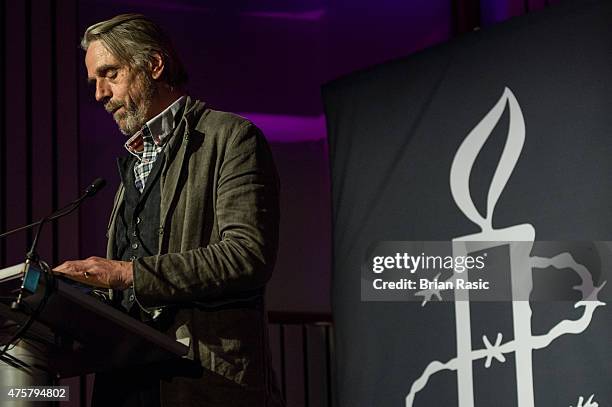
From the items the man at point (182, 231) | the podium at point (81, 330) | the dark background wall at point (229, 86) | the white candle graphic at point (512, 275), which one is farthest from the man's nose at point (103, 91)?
the dark background wall at point (229, 86)

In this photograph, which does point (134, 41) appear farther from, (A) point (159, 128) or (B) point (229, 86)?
(B) point (229, 86)

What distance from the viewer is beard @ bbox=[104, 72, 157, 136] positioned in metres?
2.14

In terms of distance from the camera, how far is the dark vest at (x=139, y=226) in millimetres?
2025

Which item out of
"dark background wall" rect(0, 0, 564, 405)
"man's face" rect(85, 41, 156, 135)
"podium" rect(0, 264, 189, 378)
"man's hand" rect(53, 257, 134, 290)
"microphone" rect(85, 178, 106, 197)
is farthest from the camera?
"dark background wall" rect(0, 0, 564, 405)

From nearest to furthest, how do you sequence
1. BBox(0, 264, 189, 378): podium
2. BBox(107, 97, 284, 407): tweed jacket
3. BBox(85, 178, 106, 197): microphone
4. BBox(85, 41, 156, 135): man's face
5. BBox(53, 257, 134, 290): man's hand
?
BBox(0, 264, 189, 378): podium → BBox(53, 257, 134, 290): man's hand → BBox(107, 97, 284, 407): tweed jacket → BBox(85, 178, 106, 197): microphone → BBox(85, 41, 156, 135): man's face

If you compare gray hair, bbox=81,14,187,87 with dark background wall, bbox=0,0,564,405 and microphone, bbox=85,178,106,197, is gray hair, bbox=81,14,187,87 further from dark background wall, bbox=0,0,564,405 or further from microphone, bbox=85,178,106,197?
dark background wall, bbox=0,0,564,405

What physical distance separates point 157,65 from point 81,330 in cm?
64

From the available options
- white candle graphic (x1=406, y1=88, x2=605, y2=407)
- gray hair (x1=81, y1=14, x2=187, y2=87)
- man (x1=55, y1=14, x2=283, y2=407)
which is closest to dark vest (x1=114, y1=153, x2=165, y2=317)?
man (x1=55, y1=14, x2=283, y2=407)

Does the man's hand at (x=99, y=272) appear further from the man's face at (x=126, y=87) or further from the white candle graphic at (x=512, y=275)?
the white candle graphic at (x=512, y=275)

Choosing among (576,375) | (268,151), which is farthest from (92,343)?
(576,375)

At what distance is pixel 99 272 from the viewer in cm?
177

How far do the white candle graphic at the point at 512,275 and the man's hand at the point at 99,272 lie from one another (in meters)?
1.70

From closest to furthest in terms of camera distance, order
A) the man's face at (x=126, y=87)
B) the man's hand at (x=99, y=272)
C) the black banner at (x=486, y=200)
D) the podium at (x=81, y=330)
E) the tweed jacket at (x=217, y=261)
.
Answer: the podium at (x=81, y=330) → the man's hand at (x=99, y=272) → the tweed jacket at (x=217, y=261) → the man's face at (x=126, y=87) → the black banner at (x=486, y=200)

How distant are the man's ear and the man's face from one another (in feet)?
0.04
